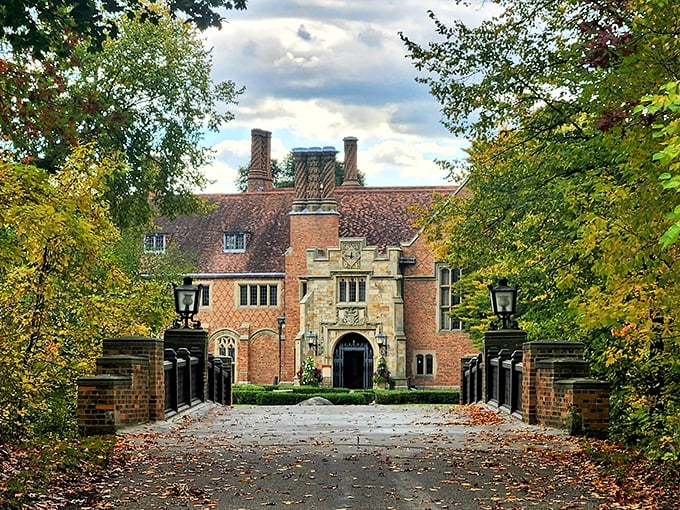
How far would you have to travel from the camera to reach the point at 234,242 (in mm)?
54500

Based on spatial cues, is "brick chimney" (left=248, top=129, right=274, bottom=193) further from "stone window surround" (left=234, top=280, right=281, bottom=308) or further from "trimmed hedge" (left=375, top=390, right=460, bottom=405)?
"trimmed hedge" (left=375, top=390, right=460, bottom=405)

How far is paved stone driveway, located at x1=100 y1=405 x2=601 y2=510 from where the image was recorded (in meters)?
8.58

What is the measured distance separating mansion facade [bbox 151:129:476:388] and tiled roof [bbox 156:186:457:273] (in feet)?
0.19

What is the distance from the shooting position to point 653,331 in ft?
32.4

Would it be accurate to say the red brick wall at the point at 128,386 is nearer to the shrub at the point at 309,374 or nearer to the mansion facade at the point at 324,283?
the shrub at the point at 309,374

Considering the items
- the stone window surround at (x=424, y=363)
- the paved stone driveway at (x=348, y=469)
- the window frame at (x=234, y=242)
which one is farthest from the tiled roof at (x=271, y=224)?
the paved stone driveway at (x=348, y=469)

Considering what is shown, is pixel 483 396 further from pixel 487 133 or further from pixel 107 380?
pixel 107 380

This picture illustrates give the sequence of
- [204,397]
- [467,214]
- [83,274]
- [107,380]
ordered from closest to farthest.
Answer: [107,380] → [83,274] → [204,397] → [467,214]

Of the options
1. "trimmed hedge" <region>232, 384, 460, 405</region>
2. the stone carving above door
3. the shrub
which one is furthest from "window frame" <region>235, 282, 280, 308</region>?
"trimmed hedge" <region>232, 384, 460, 405</region>

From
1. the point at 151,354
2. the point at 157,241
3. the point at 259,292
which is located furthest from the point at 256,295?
the point at 151,354

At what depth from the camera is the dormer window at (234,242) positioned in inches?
2138

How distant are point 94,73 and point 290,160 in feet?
155

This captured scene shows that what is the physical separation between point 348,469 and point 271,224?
4550 centimetres

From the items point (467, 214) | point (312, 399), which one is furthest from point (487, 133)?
point (312, 399)
